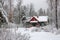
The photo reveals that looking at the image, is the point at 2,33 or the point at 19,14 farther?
the point at 19,14

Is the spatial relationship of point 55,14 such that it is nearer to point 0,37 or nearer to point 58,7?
point 58,7

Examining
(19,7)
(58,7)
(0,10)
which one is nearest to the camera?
A: (0,10)

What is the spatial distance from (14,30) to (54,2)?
2658cm

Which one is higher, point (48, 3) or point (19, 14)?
point (48, 3)

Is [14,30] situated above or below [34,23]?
above

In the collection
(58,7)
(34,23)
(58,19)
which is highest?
(58,7)

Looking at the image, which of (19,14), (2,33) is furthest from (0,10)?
(19,14)

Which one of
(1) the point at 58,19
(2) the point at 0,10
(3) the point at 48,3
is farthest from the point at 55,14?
(2) the point at 0,10

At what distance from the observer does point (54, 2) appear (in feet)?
116

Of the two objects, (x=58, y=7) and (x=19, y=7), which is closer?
(x=58, y=7)

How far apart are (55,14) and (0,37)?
1074 inches

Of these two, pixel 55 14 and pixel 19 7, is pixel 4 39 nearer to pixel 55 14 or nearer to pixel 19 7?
pixel 55 14

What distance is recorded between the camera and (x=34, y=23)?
5788 centimetres

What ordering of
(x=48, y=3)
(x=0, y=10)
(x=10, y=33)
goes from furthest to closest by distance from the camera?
1. (x=48, y=3)
2. (x=0, y=10)
3. (x=10, y=33)
